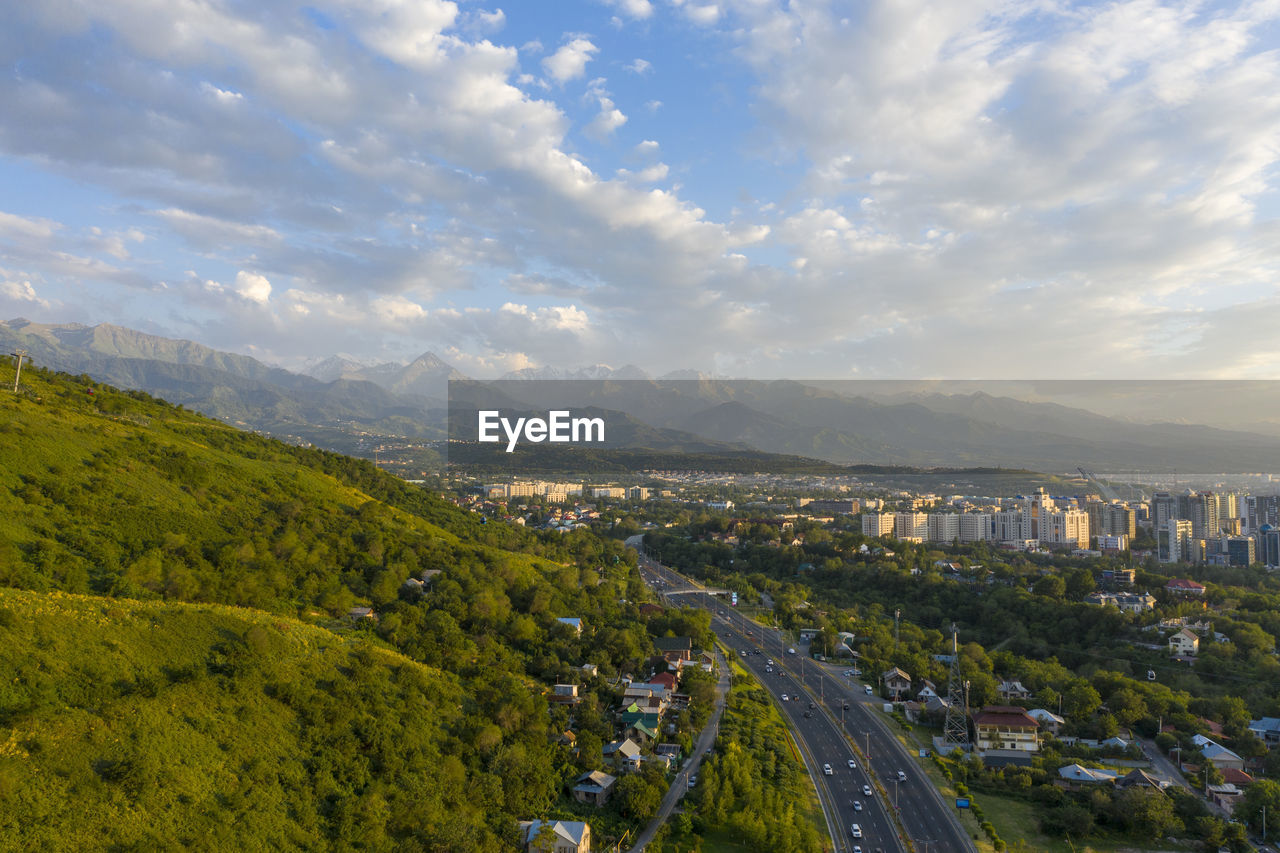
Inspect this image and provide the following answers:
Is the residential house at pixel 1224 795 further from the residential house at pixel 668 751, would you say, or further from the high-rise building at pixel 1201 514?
the high-rise building at pixel 1201 514

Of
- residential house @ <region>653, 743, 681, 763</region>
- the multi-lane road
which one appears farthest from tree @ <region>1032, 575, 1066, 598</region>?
residential house @ <region>653, 743, 681, 763</region>

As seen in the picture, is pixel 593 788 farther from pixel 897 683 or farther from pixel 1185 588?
pixel 1185 588

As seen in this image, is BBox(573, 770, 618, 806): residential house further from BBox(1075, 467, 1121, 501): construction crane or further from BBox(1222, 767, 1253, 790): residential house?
BBox(1075, 467, 1121, 501): construction crane

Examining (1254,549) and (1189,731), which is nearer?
(1189,731)

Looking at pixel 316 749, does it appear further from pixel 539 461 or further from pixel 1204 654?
pixel 539 461

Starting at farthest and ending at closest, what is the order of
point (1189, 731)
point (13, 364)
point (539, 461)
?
point (539, 461)
point (13, 364)
point (1189, 731)

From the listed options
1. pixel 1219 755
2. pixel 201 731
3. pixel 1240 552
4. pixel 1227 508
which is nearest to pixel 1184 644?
pixel 1219 755

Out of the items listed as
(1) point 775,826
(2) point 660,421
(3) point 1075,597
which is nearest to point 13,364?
(1) point 775,826
